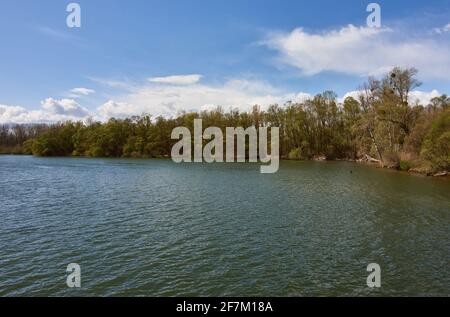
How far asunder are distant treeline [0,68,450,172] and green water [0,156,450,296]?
25484 mm

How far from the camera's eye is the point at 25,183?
3522cm

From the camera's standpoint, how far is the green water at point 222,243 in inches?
453

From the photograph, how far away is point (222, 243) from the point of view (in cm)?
1564

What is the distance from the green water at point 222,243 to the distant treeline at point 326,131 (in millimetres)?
25484

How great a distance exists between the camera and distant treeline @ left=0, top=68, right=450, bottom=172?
51156 millimetres

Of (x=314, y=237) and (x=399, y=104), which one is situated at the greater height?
(x=399, y=104)
